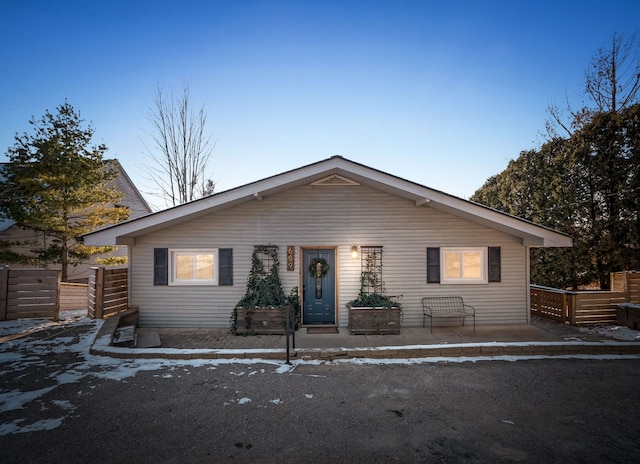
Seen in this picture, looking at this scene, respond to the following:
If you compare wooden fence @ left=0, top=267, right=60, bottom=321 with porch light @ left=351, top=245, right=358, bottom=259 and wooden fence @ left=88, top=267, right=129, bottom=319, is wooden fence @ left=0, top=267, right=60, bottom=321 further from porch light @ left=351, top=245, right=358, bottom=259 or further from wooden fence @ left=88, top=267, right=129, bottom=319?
porch light @ left=351, top=245, right=358, bottom=259

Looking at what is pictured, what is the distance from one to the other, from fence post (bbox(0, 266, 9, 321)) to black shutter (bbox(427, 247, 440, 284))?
1105cm

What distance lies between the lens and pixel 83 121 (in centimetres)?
1250

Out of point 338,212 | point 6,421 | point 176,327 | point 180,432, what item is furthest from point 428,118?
point 6,421

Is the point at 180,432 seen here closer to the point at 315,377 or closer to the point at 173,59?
the point at 315,377

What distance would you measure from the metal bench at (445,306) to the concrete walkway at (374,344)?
44 cm

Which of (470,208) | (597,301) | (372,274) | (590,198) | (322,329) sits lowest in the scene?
(322,329)

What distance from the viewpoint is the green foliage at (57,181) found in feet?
37.1

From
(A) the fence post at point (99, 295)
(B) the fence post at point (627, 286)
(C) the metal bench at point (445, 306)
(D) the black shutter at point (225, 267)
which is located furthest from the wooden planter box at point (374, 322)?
(B) the fence post at point (627, 286)

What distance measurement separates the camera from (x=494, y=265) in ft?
27.5

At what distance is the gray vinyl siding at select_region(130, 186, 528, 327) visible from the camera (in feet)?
26.8

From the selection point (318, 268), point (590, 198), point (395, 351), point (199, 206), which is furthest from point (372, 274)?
point (590, 198)

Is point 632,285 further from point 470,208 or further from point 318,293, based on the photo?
point 318,293

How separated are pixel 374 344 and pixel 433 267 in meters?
3.00

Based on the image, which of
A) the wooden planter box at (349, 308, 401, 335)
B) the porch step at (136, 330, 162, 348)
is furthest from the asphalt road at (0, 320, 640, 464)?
the wooden planter box at (349, 308, 401, 335)
